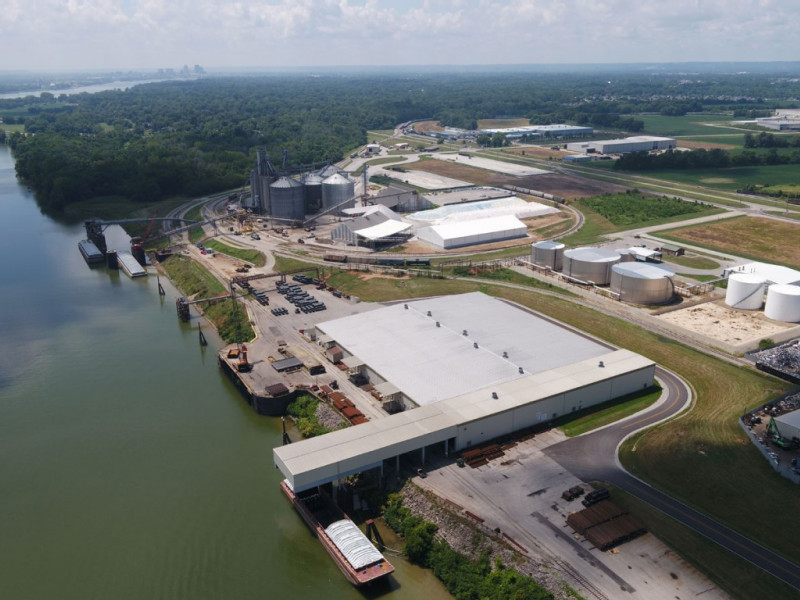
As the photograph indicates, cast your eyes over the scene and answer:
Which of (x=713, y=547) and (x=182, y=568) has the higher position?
(x=713, y=547)

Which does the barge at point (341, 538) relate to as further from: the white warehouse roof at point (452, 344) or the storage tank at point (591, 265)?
the storage tank at point (591, 265)

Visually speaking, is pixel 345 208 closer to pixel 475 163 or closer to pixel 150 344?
pixel 150 344

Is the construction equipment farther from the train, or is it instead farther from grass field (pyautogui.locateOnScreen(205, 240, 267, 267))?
grass field (pyautogui.locateOnScreen(205, 240, 267, 267))

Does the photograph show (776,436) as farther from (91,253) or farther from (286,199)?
(91,253)

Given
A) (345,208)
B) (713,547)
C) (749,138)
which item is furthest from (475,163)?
(713,547)

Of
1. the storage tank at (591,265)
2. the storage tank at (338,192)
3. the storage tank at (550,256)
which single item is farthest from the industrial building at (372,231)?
the storage tank at (591,265)

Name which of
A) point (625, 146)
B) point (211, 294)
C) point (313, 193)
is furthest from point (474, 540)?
point (625, 146)
